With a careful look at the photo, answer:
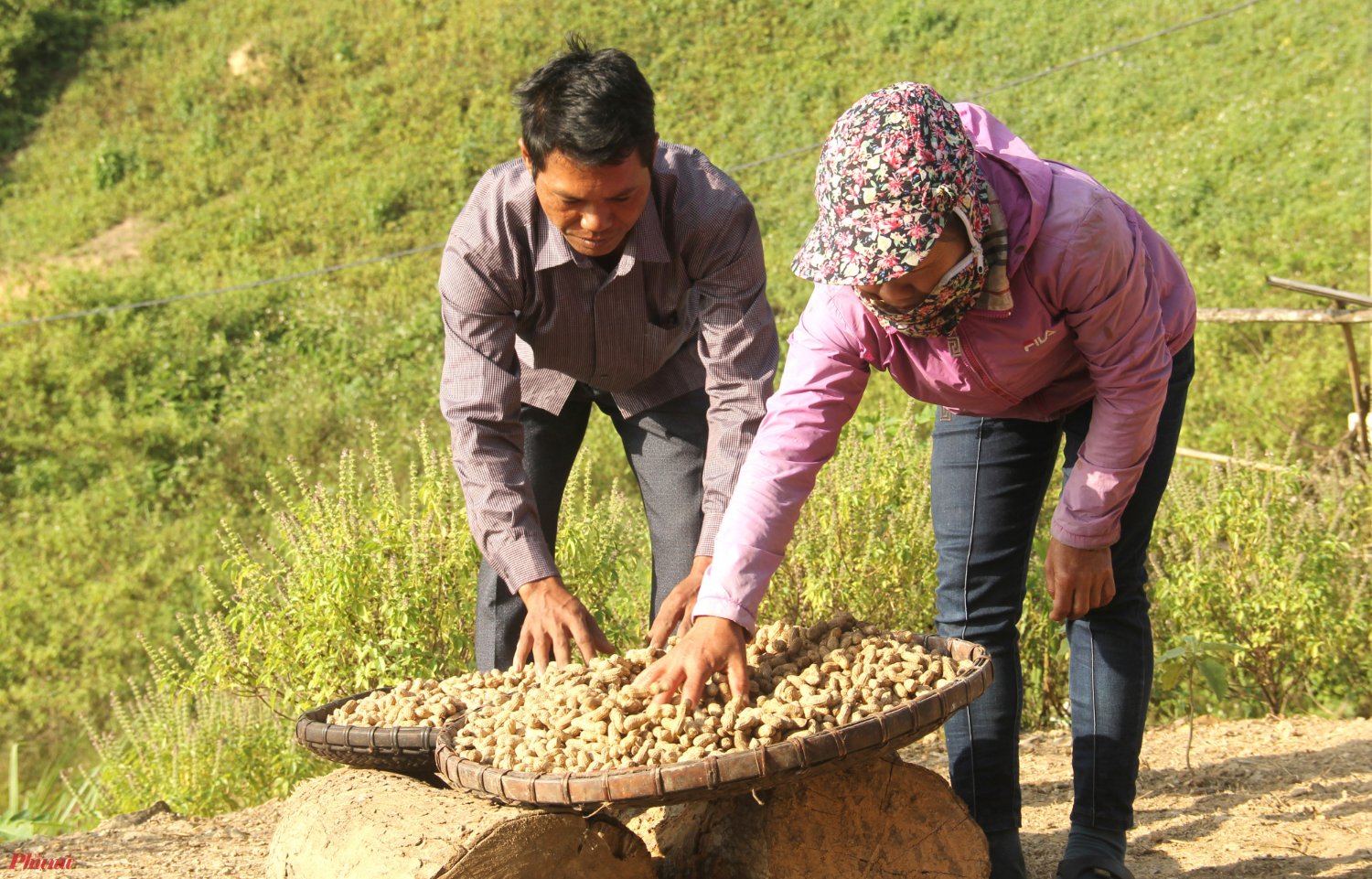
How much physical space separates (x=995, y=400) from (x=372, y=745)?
1.32 metres

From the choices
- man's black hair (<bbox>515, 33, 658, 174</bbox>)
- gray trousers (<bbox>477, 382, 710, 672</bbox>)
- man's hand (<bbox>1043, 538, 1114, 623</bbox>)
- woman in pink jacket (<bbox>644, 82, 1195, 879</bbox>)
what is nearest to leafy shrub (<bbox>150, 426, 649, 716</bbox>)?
gray trousers (<bbox>477, 382, 710, 672</bbox>)

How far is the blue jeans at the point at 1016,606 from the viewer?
2.48 metres

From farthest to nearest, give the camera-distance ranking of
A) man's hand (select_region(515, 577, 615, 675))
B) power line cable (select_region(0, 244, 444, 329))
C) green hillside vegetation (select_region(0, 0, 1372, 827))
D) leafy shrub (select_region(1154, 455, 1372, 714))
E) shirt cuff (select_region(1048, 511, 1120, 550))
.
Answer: power line cable (select_region(0, 244, 444, 329)), green hillside vegetation (select_region(0, 0, 1372, 827)), leafy shrub (select_region(1154, 455, 1372, 714)), man's hand (select_region(515, 577, 615, 675)), shirt cuff (select_region(1048, 511, 1120, 550))

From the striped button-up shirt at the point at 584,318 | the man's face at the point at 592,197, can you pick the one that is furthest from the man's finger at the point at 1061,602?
the man's face at the point at 592,197

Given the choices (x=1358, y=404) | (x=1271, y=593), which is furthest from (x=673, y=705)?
(x=1358, y=404)

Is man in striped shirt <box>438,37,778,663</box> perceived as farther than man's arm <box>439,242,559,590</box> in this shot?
No

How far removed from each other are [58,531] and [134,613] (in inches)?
54.6

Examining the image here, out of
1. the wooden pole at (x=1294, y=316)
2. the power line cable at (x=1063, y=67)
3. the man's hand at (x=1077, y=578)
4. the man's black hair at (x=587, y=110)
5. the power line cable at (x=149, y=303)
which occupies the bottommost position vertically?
the man's hand at (x=1077, y=578)

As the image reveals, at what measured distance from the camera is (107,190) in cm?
1305

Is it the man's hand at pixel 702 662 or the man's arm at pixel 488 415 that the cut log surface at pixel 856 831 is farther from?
the man's arm at pixel 488 415

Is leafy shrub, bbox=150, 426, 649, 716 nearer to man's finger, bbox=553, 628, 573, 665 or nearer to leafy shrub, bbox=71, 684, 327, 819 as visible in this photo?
leafy shrub, bbox=71, 684, 327, 819

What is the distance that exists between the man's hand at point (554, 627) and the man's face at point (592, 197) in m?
0.73

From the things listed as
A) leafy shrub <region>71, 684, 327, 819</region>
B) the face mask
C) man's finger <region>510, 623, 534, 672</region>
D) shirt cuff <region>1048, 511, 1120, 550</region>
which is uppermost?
the face mask

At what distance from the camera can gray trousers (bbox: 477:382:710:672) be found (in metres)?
3.21
